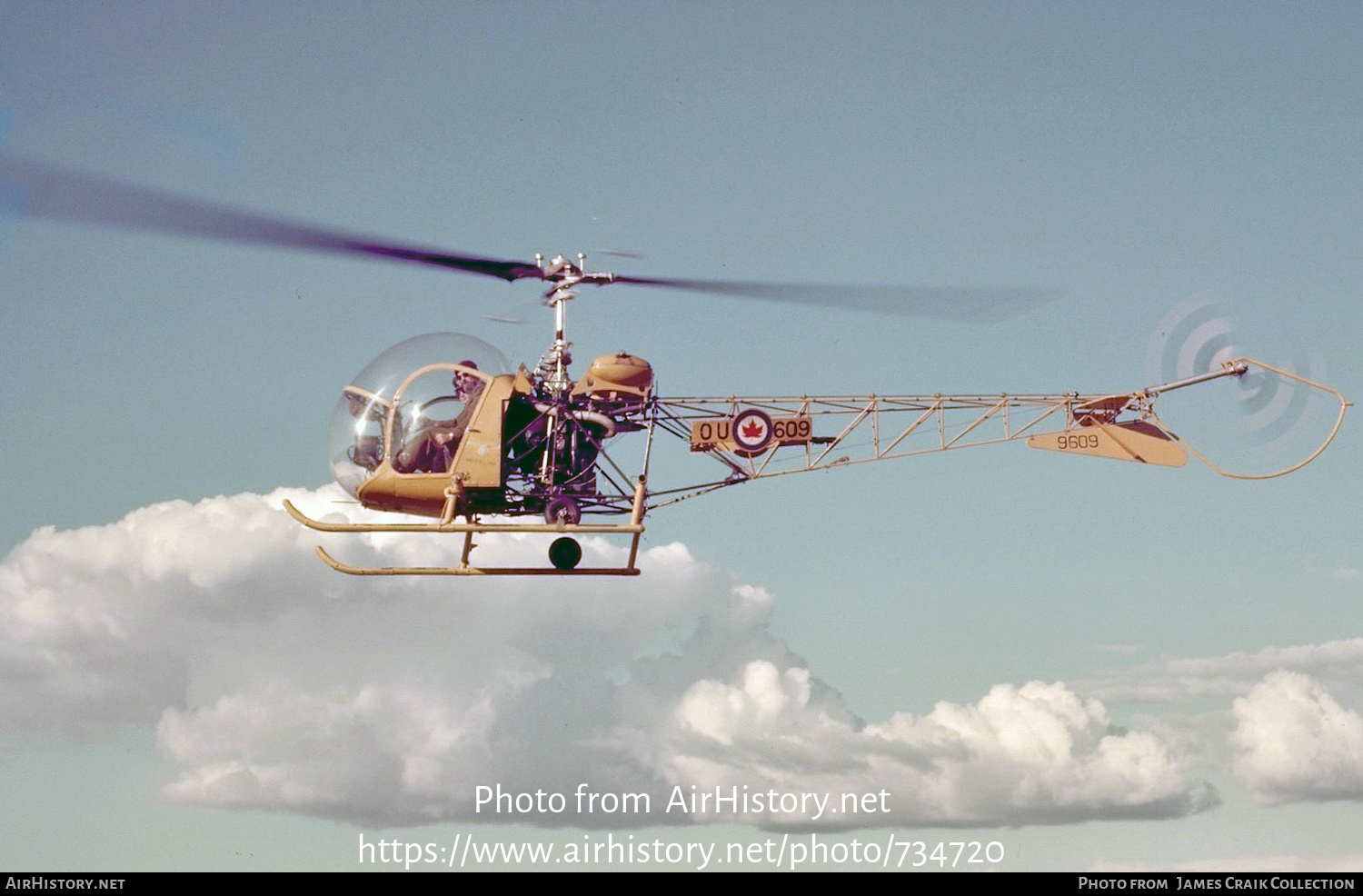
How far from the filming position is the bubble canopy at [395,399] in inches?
1090

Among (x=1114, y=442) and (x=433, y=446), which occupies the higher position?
(x=1114, y=442)

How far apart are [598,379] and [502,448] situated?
2.14 meters

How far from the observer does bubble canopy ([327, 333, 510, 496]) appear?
2769 centimetres

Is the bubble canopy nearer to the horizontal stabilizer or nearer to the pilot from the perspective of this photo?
the pilot

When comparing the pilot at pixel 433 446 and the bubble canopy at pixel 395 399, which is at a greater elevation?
the bubble canopy at pixel 395 399

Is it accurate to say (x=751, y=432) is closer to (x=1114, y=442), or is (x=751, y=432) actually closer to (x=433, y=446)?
(x=433, y=446)

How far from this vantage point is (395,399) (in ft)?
90.9

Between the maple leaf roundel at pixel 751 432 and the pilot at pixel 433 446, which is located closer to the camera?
the pilot at pixel 433 446

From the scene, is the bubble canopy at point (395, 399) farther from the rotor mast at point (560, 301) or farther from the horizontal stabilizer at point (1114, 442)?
the horizontal stabilizer at point (1114, 442)

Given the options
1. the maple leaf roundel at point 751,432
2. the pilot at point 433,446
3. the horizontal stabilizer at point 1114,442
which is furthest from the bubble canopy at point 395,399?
the horizontal stabilizer at point 1114,442

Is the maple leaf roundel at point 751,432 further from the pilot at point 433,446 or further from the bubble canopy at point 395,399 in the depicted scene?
the pilot at point 433,446

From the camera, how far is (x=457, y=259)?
2728cm

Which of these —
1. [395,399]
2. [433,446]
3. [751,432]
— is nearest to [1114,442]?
[751,432]
